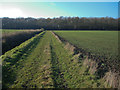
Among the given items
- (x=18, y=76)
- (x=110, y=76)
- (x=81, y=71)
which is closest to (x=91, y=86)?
(x=110, y=76)

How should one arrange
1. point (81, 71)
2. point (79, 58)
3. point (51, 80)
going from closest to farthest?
point (51, 80), point (81, 71), point (79, 58)

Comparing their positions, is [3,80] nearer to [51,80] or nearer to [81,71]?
[51,80]

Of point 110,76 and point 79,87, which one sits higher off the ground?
point 110,76

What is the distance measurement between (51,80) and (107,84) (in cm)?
326

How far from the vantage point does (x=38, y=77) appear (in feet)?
22.1

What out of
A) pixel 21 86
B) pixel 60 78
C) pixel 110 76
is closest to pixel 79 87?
pixel 60 78

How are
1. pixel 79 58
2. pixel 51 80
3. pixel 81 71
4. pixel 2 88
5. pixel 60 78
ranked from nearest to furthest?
pixel 2 88 < pixel 51 80 < pixel 60 78 < pixel 81 71 < pixel 79 58

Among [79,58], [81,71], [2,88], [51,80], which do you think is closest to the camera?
[2,88]

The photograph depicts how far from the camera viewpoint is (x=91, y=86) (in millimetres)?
5855

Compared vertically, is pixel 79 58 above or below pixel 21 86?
above

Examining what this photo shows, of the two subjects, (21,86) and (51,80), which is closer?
(21,86)

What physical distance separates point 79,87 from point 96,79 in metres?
1.45

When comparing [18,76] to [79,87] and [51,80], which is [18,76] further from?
[79,87]

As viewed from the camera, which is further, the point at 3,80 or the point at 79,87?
the point at 3,80
